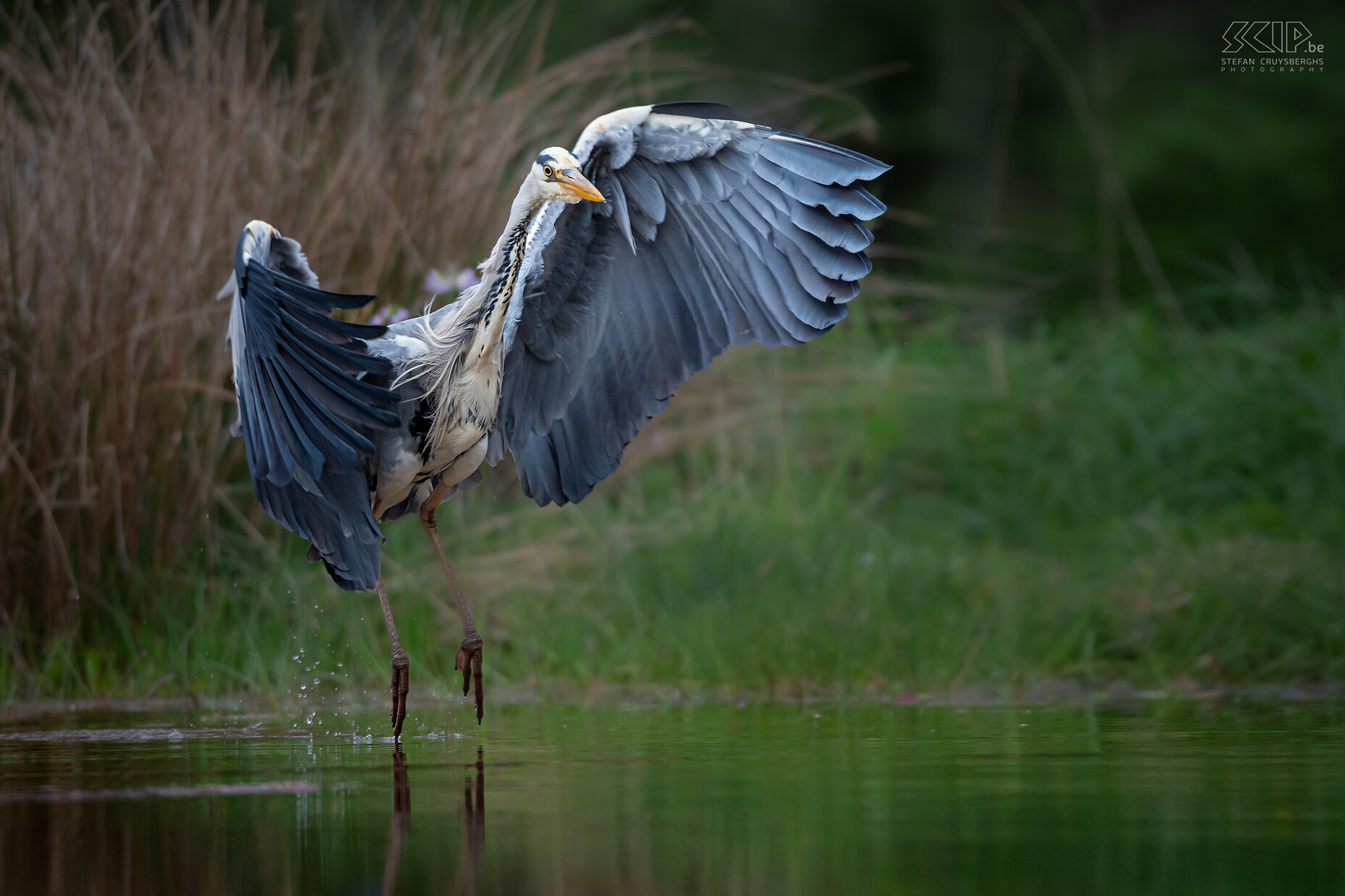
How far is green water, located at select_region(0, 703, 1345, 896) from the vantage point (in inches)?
119

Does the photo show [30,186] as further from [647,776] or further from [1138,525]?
[1138,525]

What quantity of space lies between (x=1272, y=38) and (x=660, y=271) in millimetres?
12319

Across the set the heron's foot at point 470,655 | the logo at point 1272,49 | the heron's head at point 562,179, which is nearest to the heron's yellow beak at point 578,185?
the heron's head at point 562,179

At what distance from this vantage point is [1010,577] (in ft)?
22.9

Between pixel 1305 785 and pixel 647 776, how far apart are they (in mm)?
1571

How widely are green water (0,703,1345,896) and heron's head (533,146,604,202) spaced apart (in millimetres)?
1604

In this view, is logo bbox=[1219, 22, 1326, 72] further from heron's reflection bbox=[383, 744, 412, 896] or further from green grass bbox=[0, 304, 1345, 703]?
heron's reflection bbox=[383, 744, 412, 896]

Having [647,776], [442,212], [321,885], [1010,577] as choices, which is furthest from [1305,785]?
[442,212]

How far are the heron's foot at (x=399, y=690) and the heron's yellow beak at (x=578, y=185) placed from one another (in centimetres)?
154

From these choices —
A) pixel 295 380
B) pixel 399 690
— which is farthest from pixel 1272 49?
pixel 295 380

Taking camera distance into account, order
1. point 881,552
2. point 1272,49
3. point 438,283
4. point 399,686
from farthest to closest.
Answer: point 1272,49 → point 881,552 → point 438,283 → point 399,686

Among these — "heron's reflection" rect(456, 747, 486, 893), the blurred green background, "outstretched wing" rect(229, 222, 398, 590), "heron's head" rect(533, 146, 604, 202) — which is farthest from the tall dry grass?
"heron's reflection" rect(456, 747, 486, 893)

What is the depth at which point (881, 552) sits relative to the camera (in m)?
7.07

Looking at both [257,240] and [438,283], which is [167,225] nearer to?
[438,283]
